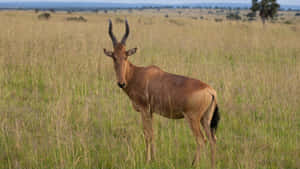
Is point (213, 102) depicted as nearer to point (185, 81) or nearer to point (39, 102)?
point (185, 81)

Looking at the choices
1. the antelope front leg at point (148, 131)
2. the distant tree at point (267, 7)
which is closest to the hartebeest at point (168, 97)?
the antelope front leg at point (148, 131)

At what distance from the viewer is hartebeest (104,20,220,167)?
13.1 feet

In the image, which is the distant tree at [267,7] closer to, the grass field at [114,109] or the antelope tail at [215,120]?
the grass field at [114,109]

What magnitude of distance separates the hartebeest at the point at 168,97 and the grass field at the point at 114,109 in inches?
13.5

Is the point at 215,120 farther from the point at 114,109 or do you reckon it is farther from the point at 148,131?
the point at 114,109

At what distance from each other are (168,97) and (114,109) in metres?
2.32

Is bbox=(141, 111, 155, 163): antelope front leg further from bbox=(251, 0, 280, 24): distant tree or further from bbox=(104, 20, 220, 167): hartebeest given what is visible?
bbox=(251, 0, 280, 24): distant tree

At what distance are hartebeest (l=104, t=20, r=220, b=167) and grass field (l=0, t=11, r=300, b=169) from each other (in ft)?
1.13

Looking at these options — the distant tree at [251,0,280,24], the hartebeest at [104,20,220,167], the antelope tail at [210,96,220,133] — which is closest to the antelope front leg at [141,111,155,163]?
the hartebeest at [104,20,220,167]

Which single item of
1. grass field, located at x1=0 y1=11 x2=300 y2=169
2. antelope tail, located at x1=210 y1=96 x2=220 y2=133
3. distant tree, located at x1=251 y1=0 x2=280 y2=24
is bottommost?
grass field, located at x1=0 y1=11 x2=300 y2=169

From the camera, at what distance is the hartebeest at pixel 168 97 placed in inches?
157

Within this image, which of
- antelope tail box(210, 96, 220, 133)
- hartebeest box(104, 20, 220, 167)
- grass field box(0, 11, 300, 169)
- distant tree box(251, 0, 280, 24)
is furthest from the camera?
distant tree box(251, 0, 280, 24)

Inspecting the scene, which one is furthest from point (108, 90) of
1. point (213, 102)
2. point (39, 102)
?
point (213, 102)

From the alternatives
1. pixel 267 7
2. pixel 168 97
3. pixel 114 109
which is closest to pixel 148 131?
pixel 168 97
